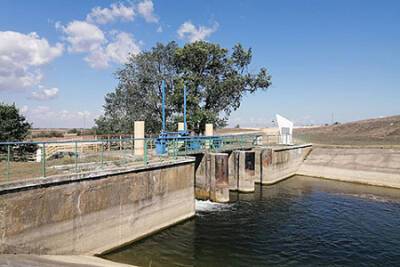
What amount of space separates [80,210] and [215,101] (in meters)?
23.5

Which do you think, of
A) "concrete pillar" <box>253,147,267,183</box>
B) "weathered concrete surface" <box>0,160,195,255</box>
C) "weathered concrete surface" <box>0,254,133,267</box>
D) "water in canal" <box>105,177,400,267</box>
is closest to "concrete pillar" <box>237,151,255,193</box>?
"water in canal" <box>105,177,400,267</box>

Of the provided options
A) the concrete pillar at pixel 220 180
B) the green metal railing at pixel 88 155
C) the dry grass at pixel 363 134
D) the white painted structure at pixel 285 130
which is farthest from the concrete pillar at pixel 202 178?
the dry grass at pixel 363 134

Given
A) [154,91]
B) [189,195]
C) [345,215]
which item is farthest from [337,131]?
[189,195]

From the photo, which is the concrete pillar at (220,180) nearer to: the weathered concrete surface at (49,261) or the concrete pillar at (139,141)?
the concrete pillar at (139,141)

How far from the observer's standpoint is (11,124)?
22.9 meters

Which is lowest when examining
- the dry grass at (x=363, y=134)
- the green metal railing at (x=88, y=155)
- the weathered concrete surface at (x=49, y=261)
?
the weathered concrete surface at (x=49, y=261)

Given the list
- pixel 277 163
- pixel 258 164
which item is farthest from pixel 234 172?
pixel 277 163

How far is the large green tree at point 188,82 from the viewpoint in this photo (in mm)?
30469

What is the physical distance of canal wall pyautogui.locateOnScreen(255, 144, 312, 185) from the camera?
25531 mm

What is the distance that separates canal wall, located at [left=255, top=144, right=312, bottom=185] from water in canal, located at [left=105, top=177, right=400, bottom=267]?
15.4 ft

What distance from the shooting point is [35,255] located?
9.00 m

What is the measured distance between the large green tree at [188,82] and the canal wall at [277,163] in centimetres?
708

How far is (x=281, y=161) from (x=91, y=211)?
1978cm

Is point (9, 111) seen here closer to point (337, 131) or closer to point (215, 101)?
point (215, 101)
